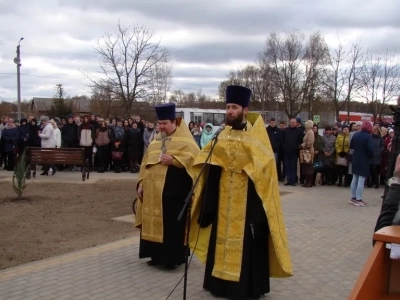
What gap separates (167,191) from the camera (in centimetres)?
580

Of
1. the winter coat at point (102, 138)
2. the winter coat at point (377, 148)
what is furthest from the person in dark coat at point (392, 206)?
the winter coat at point (102, 138)

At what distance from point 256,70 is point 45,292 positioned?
46.7 metres

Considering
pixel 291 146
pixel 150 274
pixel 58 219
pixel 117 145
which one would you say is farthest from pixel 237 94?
pixel 117 145

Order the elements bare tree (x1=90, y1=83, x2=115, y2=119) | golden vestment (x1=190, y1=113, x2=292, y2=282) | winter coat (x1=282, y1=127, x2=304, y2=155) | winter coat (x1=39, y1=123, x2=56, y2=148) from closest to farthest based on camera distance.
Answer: golden vestment (x1=190, y1=113, x2=292, y2=282) < winter coat (x1=282, y1=127, x2=304, y2=155) < winter coat (x1=39, y1=123, x2=56, y2=148) < bare tree (x1=90, y1=83, x2=115, y2=119)

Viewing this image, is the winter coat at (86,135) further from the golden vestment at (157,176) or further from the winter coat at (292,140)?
the golden vestment at (157,176)

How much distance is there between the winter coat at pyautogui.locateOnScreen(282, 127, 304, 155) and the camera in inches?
546

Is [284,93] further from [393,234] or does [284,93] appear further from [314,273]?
[393,234]

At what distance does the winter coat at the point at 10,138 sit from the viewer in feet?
52.8

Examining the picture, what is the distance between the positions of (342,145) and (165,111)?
9.11m

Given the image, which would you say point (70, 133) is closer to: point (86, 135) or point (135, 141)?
point (86, 135)

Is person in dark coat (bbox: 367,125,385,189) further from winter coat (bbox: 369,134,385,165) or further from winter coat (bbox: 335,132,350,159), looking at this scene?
winter coat (bbox: 335,132,350,159)

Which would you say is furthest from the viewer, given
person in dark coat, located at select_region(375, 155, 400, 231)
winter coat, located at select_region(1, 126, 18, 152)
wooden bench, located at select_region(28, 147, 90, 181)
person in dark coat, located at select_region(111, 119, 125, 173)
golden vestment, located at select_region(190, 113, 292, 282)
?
winter coat, located at select_region(1, 126, 18, 152)

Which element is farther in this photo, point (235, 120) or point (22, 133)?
point (22, 133)

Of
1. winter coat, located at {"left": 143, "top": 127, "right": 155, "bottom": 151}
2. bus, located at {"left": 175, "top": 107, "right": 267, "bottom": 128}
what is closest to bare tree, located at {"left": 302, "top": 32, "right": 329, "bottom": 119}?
bus, located at {"left": 175, "top": 107, "right": 267, "bottom": 128}
